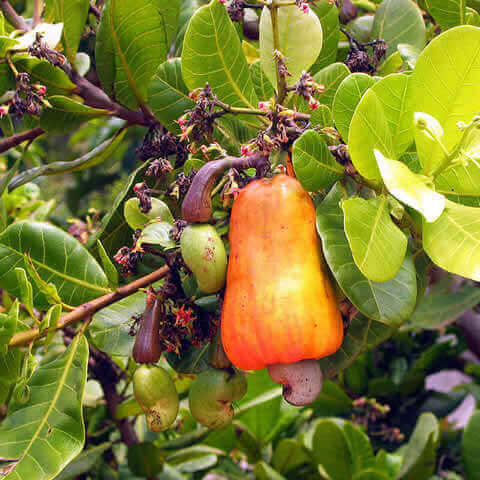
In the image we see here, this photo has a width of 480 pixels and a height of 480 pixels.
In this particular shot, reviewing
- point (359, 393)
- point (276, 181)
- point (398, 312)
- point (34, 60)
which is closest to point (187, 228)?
point (276, 181)

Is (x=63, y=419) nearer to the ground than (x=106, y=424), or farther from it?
farther from it

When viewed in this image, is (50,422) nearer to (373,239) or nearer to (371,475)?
(373,239)

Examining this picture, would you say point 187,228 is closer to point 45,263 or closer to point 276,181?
point 276,181

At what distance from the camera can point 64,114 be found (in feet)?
3.46

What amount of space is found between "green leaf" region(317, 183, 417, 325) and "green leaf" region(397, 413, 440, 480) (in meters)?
0.84

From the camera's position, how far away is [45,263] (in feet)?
2.95

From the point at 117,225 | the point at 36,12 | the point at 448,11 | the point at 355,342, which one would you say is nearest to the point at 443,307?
the point at 355,342

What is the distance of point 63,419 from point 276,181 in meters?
0.45

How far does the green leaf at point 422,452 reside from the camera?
1.43 meters

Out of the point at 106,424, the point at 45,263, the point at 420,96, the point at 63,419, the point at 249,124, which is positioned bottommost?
the point at 106,424

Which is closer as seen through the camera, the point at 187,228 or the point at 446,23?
the point at 187,228

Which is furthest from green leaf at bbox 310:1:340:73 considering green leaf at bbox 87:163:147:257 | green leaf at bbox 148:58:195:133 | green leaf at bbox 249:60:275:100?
green leaf at bbox 87:163:147:257

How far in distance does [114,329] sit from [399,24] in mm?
701

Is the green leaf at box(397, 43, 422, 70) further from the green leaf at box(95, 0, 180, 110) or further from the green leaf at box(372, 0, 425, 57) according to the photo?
the green leaf at box(95, 0, 180, 110)
